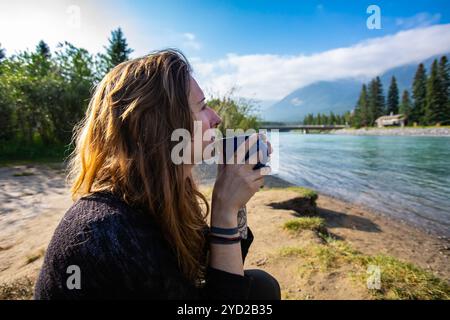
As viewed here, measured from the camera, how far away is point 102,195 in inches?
36.6

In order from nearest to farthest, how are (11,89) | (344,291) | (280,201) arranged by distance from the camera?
(344,291), (280,201), (11,89)

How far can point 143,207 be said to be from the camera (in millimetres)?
968

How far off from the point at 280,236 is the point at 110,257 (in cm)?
283

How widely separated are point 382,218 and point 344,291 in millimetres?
4473

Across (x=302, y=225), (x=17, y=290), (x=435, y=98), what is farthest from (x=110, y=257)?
(x=435, y=98)

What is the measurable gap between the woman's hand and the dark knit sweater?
288 millimetres

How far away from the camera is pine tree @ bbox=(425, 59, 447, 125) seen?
88.1ft

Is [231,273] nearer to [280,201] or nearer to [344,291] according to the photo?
[344,291]

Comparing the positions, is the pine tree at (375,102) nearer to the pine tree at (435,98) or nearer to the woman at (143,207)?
Answer: the pine tree at (435,98)

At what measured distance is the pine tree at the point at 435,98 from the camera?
2686cm

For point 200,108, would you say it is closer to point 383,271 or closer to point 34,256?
point 383,271

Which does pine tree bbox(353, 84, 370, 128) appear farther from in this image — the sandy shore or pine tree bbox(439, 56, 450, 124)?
the sandy shore
